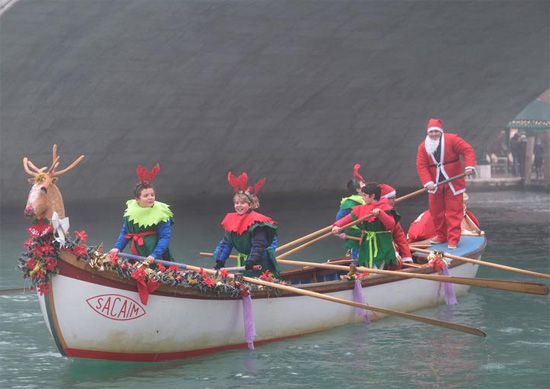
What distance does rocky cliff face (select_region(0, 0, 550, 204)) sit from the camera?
67.7ft

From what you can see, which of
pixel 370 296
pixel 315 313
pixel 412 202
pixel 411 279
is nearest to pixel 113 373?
pixel 315 313

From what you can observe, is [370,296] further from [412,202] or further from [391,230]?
[412,202]

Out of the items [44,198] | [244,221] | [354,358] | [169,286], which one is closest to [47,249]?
[44,198]

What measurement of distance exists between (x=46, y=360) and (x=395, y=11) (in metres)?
13.1

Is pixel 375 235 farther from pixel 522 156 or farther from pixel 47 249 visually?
pixel 522 156

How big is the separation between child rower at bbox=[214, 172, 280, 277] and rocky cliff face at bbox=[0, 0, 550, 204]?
25.6ft

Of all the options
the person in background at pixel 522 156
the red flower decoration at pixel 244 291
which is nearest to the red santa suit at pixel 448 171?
the red flower decoration at pixel 244 291

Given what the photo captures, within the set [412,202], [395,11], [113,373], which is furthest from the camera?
[412,202]

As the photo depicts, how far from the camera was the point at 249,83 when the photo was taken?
Result: 24.8 meters

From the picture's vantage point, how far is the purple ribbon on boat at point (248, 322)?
10969 mm

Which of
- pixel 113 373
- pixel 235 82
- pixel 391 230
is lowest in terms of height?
pixel 113 373

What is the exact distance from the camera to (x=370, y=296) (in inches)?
489

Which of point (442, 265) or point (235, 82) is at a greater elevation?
point (235, 82)

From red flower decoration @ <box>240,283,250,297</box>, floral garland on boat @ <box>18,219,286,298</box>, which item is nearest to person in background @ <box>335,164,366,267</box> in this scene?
red flower decoration @ <box>240,283,250,297</box>
